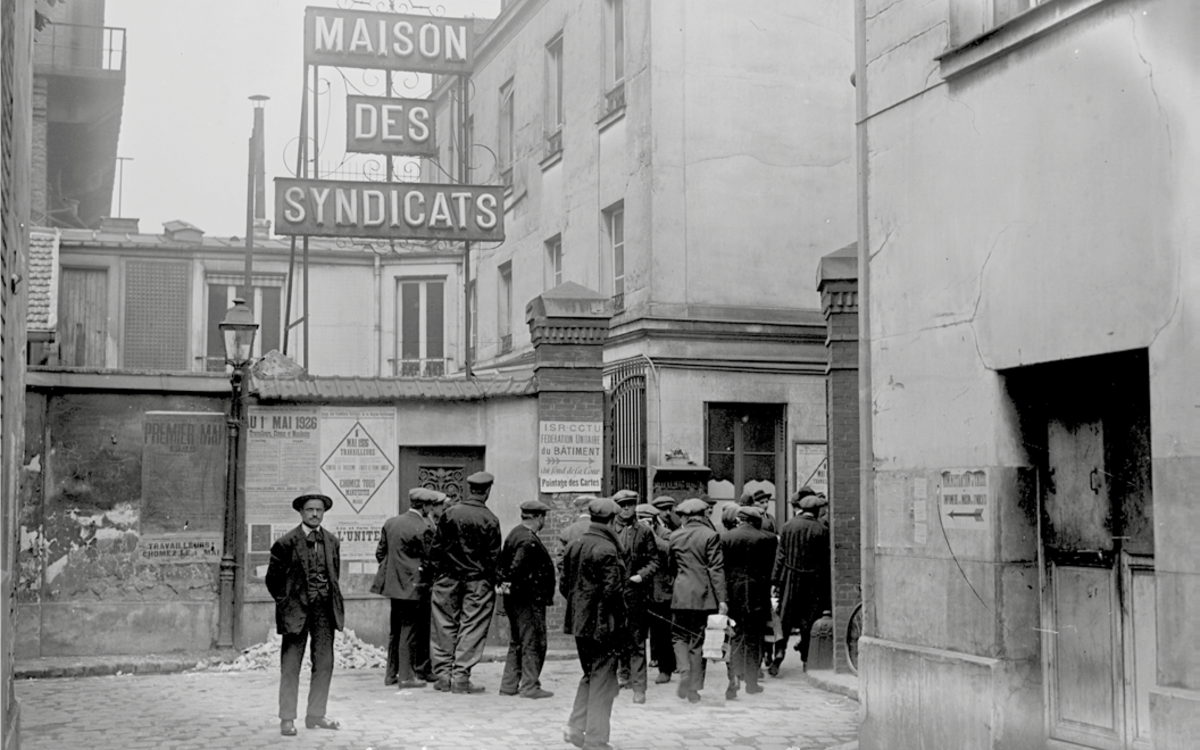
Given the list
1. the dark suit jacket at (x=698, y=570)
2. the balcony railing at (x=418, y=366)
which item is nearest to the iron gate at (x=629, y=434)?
the dark suit jacket at (x=698, y=570)

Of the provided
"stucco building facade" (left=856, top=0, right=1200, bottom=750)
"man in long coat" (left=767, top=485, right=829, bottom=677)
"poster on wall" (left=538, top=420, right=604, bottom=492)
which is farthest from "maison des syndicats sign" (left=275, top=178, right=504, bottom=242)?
"stucco building facade" (left=856, top=0, right=1200, bottom=750)

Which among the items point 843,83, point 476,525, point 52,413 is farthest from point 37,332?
point 843,83

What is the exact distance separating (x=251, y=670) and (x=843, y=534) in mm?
6324

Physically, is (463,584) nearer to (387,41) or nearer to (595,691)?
(595,691)

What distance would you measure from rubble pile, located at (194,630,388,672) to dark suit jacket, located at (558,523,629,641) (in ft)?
15.0

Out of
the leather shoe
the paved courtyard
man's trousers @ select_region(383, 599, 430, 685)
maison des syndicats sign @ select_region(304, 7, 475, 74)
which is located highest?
maison des syndicats sign @ select_region(304, 7, 475, 74)

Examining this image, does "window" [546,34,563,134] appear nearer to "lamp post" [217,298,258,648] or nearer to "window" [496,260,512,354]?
"window" [496,260,512,354]

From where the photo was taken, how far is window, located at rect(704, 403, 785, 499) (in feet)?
63.8

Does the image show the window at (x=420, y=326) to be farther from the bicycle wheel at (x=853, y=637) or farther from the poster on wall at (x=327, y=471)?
the bicycle wheel at (x=853, y=637)

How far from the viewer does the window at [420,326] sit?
2988 cm

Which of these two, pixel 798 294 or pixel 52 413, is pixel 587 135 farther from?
pixel 52 413

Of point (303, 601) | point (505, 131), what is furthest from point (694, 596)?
point (505, 131)

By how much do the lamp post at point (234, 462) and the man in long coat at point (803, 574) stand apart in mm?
5856

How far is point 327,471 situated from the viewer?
48.4 feet
